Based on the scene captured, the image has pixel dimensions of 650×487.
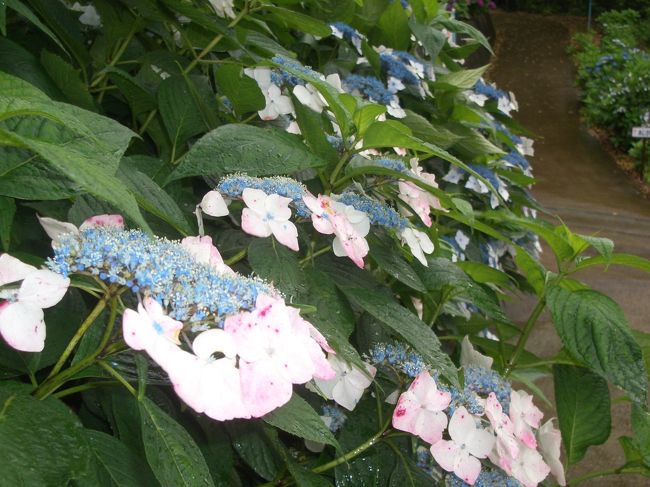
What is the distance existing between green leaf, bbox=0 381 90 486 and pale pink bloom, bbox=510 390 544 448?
1.80 feet

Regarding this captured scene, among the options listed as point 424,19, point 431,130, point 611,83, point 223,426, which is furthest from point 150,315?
point 611,83

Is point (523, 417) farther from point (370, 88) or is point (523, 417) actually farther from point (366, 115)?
point (370, 88)

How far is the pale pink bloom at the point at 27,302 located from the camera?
0.48m

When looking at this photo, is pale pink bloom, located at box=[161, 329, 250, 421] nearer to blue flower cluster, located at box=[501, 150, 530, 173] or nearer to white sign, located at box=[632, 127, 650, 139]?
blue flower cluster, located at box=[501, 150, 530, 173]

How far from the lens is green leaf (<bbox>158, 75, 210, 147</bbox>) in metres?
1.05

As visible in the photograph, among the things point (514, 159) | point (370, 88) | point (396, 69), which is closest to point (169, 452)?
point (370, 88)

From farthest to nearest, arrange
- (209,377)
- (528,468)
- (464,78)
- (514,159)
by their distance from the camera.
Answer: (514,159) < (464,78) < (528,468) < (209,377)

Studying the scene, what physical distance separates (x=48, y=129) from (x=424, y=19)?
1418 millimetres

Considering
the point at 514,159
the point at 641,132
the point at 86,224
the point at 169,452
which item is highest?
the point at 86,224

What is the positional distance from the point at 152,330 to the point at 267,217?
11.7 inches

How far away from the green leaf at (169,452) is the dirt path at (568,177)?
227 centimetres

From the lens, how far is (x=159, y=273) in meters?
0.49

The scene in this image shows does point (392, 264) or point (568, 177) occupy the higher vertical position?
point (392, 264)

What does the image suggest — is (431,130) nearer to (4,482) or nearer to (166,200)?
(166,200)
